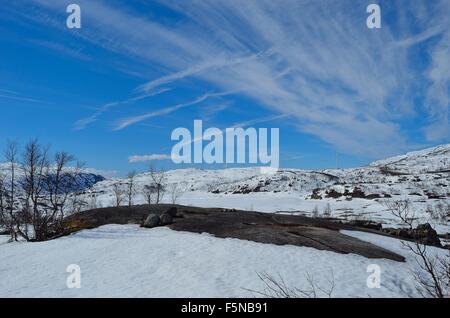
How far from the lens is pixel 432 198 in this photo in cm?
10144

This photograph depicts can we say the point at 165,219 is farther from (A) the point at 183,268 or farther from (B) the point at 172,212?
(A) the point at 183,268

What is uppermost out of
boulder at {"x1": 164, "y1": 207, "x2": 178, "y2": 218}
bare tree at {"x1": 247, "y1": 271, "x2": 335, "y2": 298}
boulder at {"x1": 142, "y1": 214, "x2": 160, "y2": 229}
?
boulder at {"x1": 164, "y1": 207, "x2": 178, "y2": 218}

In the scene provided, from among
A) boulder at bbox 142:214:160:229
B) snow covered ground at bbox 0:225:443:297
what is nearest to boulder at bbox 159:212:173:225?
boulder at bbox 142:214:160:229

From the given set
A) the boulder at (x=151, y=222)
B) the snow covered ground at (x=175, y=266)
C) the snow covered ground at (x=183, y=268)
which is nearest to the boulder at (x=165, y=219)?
the boulder at (x=151, y=222)

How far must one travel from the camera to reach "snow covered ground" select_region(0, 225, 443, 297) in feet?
52.1

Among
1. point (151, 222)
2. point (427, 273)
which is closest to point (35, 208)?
point (151, 222)

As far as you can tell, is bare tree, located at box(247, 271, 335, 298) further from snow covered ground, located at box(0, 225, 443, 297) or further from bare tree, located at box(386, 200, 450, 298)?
bare tree, located at box(386, 200, 450, 298)

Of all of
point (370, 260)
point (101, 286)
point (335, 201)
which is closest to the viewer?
point (101, 286)

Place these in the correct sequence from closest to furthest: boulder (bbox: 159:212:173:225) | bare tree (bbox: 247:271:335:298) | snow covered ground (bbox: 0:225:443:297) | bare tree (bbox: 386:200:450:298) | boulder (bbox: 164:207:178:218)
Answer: bare tree (bbox: 386:200:450:298) → bare tree (bbox: 247:271:335:298) → snow covered ground (bbox: 0:225:443:297) → boulder (bbox: 159:212:173:225) → boulder (bbox: 164:207:178:218)

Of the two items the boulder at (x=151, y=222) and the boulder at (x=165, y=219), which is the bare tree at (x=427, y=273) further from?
the boulder at (x=151, y=222)

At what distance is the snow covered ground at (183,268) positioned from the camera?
15891 mm
